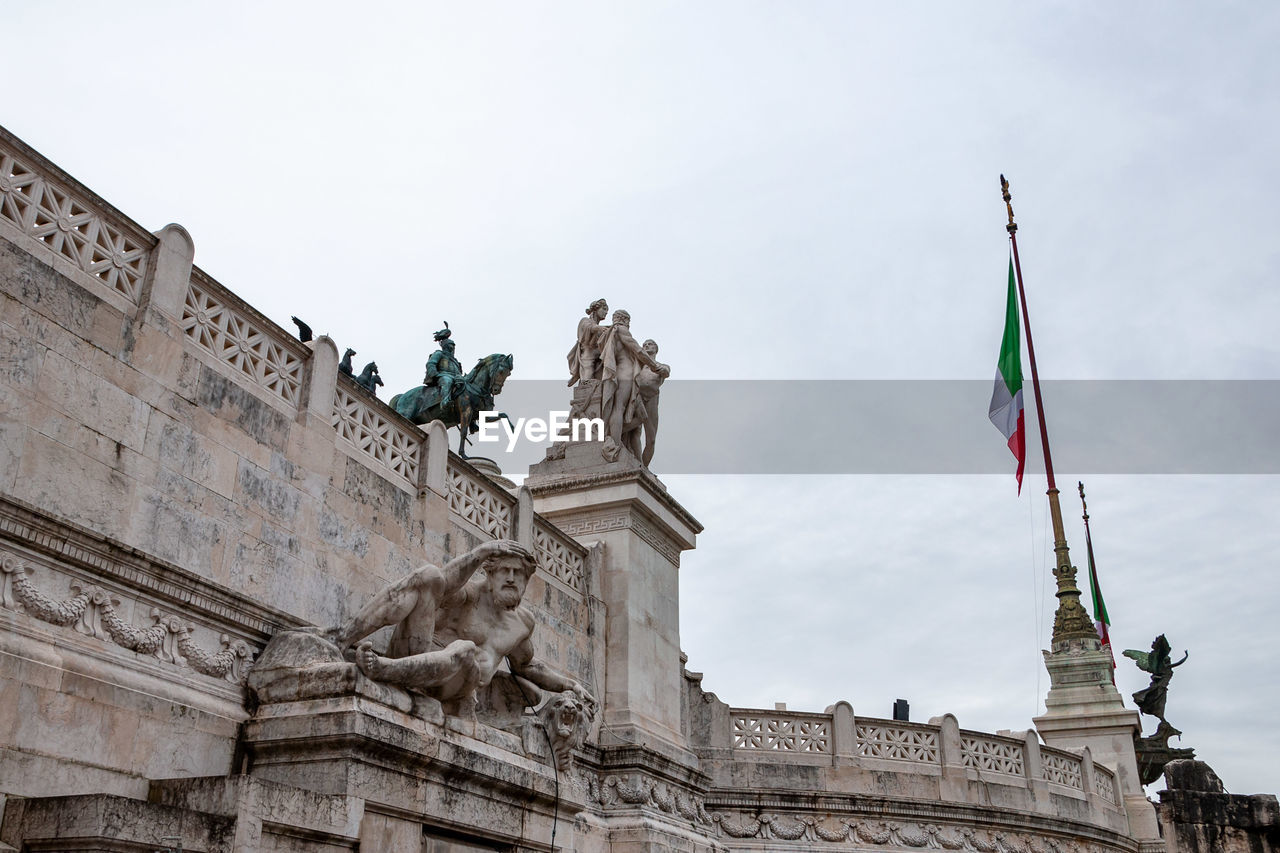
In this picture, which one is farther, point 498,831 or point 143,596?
point 498,831

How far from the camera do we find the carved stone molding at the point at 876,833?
627 inches

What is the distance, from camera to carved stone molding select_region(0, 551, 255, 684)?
6.85 m

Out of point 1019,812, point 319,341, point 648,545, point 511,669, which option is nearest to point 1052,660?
point 1019,812

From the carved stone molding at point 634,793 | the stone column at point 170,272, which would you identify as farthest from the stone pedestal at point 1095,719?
the stone column at point 170,272

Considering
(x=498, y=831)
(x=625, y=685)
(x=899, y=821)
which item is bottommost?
(x=498, y=831)

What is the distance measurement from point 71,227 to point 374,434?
333 centimetres

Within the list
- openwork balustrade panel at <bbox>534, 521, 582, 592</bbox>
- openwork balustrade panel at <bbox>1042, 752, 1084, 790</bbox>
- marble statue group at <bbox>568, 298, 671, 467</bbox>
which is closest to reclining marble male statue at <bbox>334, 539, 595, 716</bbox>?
openwork balustrade panel at <bbox>534, 521, 582, 592</bbox>

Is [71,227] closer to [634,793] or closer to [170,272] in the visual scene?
[170,272]

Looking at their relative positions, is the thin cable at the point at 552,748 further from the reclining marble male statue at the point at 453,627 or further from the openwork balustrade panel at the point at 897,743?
the openwork balustrade panel at the point at 897,743

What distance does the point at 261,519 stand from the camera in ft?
29.1

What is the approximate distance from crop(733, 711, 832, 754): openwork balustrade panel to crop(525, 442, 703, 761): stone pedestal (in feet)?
6.21

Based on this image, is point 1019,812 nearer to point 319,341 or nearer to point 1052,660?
point 1052,660

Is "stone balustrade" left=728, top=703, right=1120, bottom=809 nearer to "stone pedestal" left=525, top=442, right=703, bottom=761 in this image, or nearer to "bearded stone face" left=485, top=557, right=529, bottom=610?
"stone pedestal" left=525, top=442, right=703, bottom=761

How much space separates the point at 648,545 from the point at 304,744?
7403 mm
